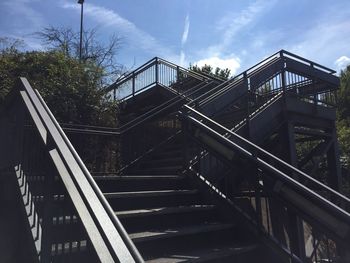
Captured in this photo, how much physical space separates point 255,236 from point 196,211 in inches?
34.1

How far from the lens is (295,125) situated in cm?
985

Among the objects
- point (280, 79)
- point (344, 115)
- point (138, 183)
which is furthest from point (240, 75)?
point (344, 115)

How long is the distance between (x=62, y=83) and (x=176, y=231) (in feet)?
22.2

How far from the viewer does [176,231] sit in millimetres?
4613

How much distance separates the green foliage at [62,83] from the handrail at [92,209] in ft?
21.5

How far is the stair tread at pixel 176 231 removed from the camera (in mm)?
4254

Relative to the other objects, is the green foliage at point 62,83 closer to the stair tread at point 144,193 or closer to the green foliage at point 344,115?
the stair tread at point 144,193

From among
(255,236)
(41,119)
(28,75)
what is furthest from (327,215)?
(28,75)

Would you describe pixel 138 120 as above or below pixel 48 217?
above

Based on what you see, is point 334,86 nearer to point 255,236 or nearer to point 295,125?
point 295,125

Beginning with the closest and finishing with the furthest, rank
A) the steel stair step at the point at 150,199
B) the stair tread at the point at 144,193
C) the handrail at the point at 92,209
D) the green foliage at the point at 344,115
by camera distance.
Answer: the handrail at the point at 92,209 → the stair tread at the point at 144,193 → the steel stair step at the point at 150,199 → the green foliage at the point at 344,115

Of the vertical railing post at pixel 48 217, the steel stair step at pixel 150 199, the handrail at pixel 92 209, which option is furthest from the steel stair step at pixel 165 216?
the handrail at pixel 92 209

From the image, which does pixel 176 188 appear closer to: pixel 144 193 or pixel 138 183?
pixel 138 183

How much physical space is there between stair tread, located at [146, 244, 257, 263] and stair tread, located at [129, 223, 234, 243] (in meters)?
0.23
